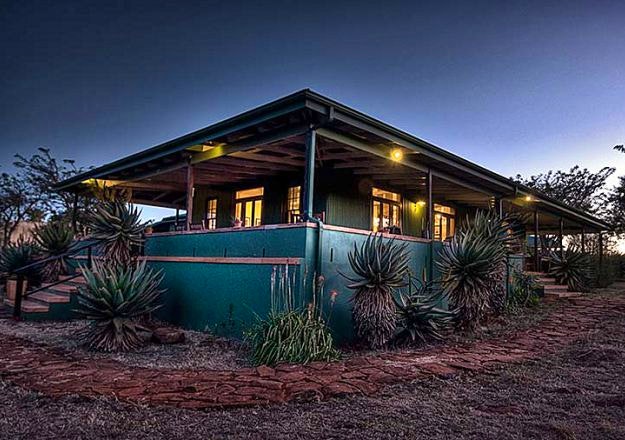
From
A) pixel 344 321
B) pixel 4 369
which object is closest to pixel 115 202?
pixel 4 369

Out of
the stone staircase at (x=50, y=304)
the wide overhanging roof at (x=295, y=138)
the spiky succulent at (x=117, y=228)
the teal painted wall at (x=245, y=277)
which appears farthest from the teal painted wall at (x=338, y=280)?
the stone staircase at (x=50, y=304)

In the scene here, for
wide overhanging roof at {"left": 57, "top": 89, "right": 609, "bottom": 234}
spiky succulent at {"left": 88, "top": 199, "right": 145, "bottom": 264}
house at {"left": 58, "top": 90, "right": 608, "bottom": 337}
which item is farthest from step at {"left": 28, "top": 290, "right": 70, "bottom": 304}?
wide overhanging roof at {"left": 57, "top": 89, "right": 609, "bottom": 234}

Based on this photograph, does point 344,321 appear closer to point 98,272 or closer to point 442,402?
point 442,402

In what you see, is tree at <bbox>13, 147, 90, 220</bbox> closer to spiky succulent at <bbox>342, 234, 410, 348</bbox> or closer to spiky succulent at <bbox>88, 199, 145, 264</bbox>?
spiky succulent at <bbox>88, 199, 145, 264</bbox>

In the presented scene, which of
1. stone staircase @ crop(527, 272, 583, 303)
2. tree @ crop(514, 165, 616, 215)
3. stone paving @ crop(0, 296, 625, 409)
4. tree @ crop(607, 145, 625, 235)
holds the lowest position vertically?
stone paving @ crop(0, 296, 625, 409)

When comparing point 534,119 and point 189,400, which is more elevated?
point 534,119

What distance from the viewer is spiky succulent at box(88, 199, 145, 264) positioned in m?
7.56

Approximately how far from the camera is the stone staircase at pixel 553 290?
39.3 feet

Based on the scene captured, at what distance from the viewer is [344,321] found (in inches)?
255

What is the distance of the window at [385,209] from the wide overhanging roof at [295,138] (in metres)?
2.14

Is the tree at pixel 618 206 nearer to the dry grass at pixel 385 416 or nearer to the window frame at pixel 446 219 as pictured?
the window frame at pixel 446 219

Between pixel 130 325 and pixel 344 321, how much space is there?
3112 millimetres

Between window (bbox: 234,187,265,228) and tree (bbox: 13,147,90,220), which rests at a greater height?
tree (bbox: 13,147,90,220)

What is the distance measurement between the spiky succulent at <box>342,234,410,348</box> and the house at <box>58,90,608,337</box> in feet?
1.76
